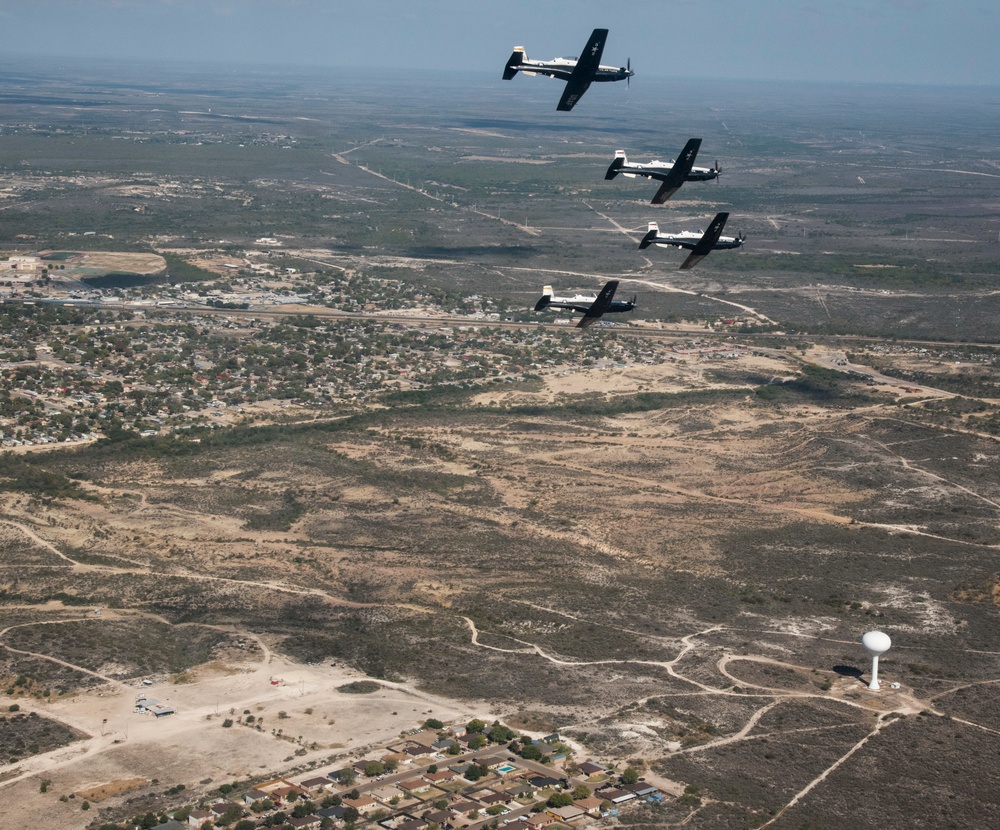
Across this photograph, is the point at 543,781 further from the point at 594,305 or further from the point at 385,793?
the point at 594,305

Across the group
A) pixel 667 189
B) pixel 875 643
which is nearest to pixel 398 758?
pixel 875 643

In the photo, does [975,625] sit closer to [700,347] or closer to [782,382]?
[782,382]

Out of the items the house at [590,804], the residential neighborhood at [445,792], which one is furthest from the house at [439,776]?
the house at [590,804]

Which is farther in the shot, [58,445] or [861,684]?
[58,445]

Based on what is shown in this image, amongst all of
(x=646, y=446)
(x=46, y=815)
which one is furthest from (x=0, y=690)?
(x=646, y=446)

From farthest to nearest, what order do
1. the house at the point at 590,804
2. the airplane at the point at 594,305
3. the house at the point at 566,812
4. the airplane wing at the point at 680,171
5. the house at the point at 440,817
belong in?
the airplane at the point at 594,305 < the airplane wing at the point at 680,171 < the house at the point at 590,804 < the house at the point at 566,812 < the house at the point at 440,817

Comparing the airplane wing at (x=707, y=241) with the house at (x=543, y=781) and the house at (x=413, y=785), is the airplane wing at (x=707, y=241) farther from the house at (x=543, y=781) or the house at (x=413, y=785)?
the house at (x=413, y=785)

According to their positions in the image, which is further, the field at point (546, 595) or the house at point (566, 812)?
the field at point (546, 595)
